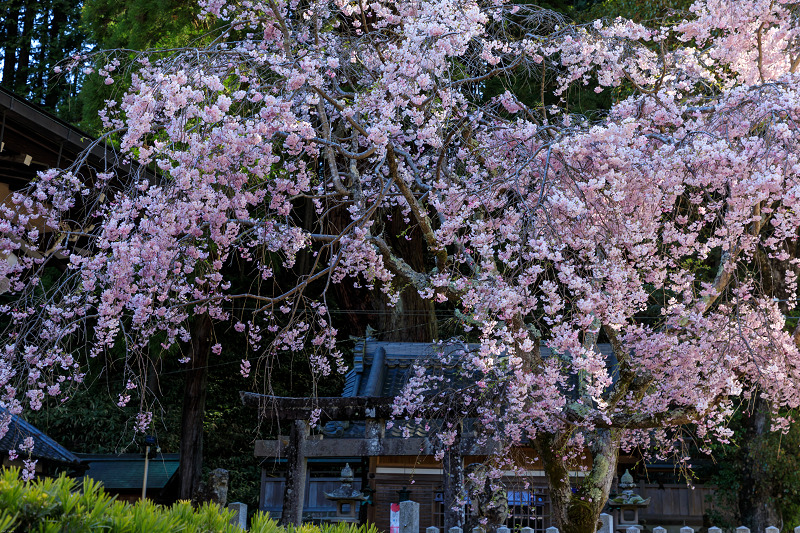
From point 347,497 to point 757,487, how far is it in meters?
5.95

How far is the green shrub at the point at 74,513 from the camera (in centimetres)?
279

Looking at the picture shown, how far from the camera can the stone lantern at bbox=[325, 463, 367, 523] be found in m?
9.46

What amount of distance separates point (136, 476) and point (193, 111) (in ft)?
39.2

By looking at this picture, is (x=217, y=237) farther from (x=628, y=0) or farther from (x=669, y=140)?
(x=628, y=0)

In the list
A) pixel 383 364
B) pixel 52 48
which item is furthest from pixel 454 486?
pixel 52 48

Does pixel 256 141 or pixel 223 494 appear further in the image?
pixel 223 494

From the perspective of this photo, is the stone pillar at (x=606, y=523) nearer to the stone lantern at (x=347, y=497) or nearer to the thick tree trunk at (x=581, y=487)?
the thick tree trunk at (x=581, y=487)

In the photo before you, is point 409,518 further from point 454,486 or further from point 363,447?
point 363,447

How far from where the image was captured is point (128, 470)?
15258 mm

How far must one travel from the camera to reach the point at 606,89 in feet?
43.5

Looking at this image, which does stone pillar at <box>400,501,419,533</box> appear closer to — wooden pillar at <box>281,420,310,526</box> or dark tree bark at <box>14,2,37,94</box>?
wooden pillar at <box>281,420,310,526</box>

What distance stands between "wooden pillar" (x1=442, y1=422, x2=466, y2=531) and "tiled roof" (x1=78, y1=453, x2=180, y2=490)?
26.9 feet

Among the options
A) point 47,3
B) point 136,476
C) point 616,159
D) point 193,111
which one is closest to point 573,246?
point 616,159

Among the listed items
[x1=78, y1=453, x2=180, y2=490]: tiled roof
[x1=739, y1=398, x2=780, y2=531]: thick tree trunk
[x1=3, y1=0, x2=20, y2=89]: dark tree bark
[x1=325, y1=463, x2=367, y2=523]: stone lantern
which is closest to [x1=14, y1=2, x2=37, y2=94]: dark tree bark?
[x1=3, y1=0, x2=20, y2=89]: dark tree bark
